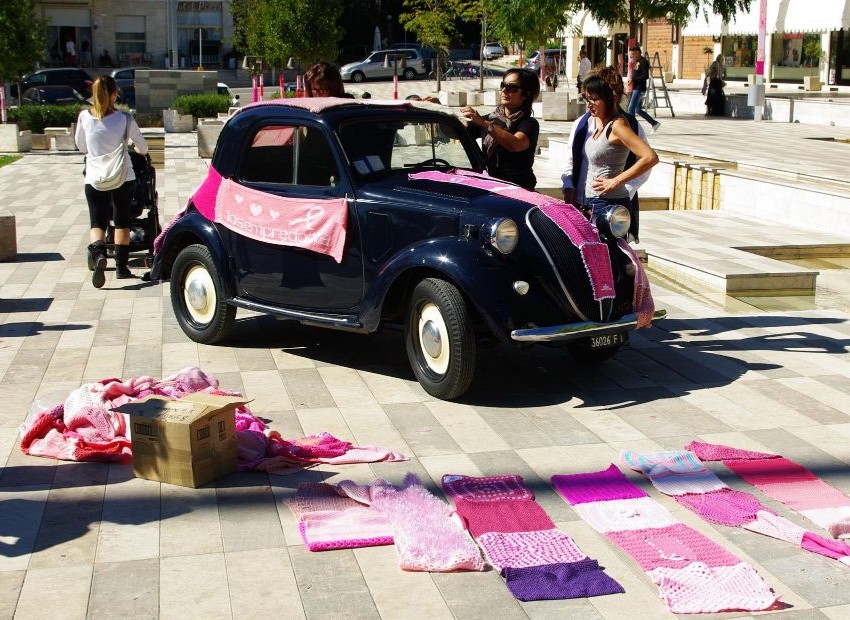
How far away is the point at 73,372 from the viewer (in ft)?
24.6

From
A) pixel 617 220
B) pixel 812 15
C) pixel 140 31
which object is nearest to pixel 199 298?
pixel 617 220

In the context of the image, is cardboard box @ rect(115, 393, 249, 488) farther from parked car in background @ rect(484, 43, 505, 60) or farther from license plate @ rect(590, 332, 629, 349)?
parked car in background @ rect(484, 43, 505, 60)

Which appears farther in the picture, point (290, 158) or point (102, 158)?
point (102, 158)

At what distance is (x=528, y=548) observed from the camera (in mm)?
4812

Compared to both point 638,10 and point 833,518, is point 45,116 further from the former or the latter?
point 833,518

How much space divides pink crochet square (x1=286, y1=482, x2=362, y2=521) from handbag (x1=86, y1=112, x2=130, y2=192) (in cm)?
568

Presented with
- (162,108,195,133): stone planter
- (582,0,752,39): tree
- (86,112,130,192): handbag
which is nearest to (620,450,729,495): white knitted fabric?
(86,112,130,192): handbag

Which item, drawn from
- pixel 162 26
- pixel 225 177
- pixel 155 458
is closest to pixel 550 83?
pixel 162 26

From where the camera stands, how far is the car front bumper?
662 centimetres

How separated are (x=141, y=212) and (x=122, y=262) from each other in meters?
0.58

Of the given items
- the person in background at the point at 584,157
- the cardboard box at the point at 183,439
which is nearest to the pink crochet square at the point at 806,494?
the cardboard box at the point at 183,439

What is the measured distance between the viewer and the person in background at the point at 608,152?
7660 millimetres

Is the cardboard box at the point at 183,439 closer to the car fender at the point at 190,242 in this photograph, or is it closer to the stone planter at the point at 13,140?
the car fender at the point at 190,242

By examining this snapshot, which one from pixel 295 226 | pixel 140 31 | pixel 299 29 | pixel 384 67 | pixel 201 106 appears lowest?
pixel 295 226
